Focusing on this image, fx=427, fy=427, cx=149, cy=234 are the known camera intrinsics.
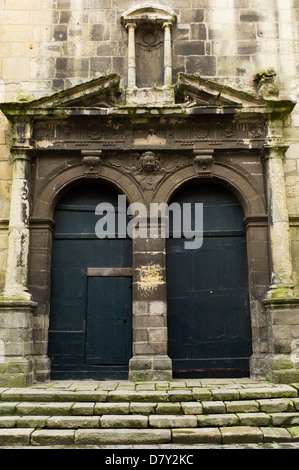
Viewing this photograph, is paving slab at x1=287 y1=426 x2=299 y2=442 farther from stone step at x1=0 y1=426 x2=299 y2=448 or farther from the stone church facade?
the stone church facade

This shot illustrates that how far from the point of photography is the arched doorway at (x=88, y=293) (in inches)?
279

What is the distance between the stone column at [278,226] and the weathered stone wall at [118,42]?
3.07 feet

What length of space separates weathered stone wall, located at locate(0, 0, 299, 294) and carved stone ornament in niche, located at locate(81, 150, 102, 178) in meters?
1.46

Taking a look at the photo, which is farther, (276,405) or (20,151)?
(20,151)

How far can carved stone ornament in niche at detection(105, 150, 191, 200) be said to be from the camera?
7289 millimetres

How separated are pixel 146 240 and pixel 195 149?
1782 millimetres

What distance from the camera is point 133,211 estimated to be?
724 centimetres

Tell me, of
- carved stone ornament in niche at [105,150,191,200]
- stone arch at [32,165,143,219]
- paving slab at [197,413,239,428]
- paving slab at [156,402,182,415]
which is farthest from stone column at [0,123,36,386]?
paving slab at [197,413,239,428]

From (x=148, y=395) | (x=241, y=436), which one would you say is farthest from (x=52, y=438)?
(x=241, y=436)

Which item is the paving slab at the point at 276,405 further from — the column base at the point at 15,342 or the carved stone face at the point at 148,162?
the carved stone face at the point at 148,162

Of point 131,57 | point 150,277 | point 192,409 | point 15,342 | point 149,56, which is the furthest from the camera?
point 149,56

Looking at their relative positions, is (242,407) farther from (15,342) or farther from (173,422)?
(15,342)

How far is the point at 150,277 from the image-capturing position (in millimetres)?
6965

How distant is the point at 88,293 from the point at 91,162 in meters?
2.24
